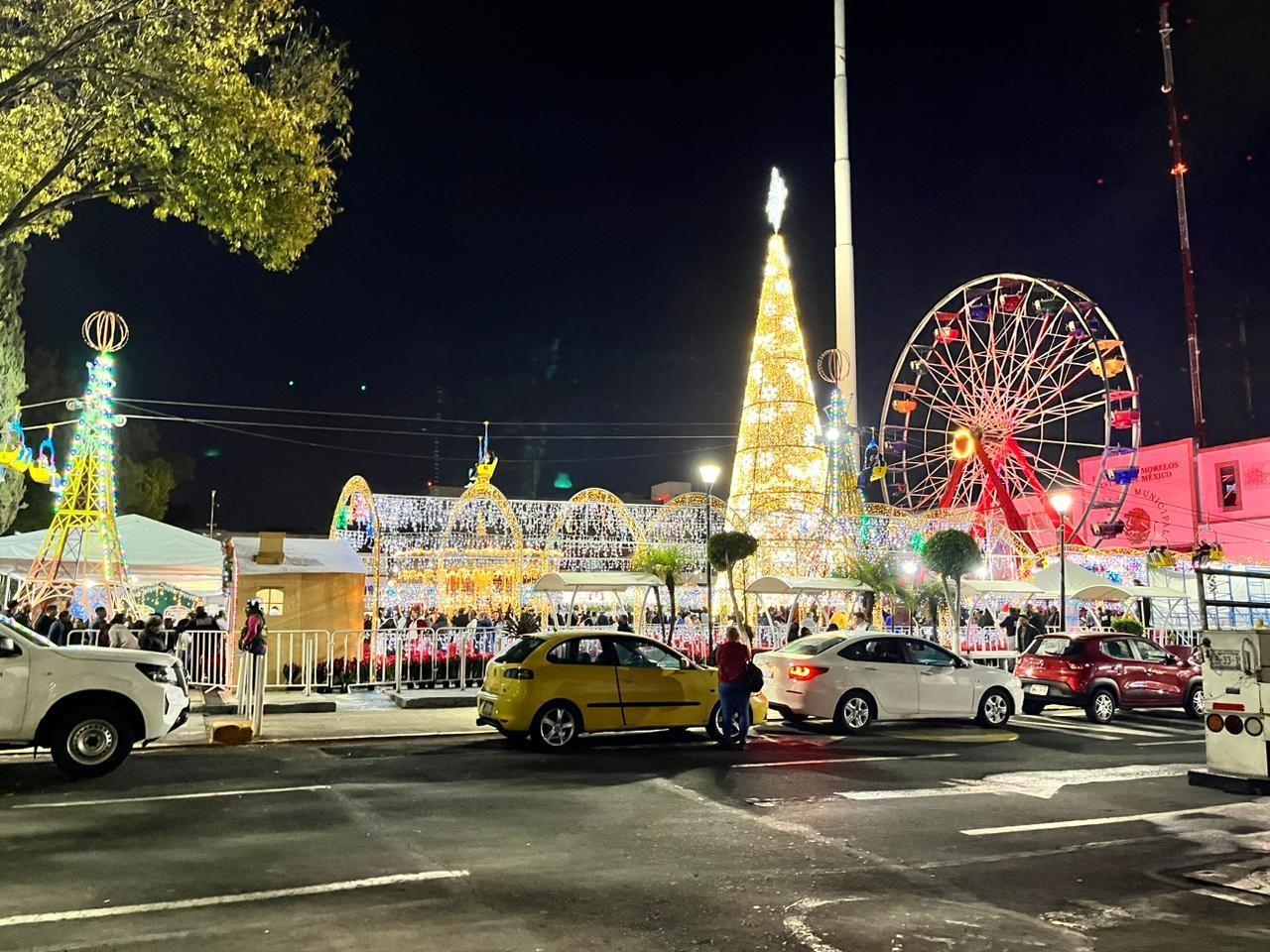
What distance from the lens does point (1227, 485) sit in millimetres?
42594

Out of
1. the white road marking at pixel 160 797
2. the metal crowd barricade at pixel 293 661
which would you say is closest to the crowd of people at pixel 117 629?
the metal crowd barricade at pixel 293 661

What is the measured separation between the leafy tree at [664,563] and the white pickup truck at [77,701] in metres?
12.5

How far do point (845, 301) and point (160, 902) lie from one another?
4278 cm

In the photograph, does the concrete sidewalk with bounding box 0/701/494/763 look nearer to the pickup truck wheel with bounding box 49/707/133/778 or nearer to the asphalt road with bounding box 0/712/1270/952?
the asphalt road with bounding box 0/712/1270/952

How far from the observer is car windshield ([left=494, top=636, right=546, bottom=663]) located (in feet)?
38.0

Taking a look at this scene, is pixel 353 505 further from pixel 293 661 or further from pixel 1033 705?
pixel 1033 705

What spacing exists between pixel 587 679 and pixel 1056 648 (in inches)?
336

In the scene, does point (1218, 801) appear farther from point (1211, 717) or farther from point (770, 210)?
point (770, 210)

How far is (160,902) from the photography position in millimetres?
5402

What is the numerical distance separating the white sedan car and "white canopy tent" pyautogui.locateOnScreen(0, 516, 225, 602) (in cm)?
1046

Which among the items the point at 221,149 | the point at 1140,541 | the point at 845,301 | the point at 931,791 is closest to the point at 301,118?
the point at 221,149

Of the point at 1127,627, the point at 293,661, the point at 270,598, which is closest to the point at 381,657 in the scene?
the point at 293,661

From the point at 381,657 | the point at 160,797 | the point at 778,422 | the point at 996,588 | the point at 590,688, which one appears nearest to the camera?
the point at 160,797

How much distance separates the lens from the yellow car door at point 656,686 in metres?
11.9
